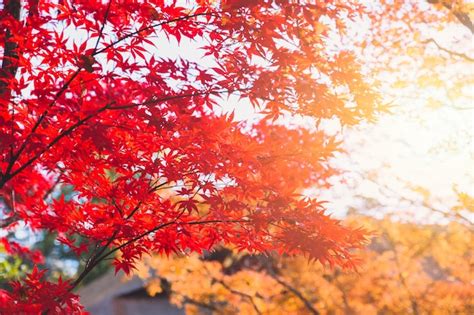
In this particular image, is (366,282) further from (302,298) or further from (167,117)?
(167,117)

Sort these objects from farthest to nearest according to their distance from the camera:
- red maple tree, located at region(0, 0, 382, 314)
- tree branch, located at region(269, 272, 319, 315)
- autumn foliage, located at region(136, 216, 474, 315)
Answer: tree branch, located at region(269, 272, 319, 315) → autumn foliage, located at region(136, 216, 474, 315) → red maple tree, located at region(0, 0, 382, 314)

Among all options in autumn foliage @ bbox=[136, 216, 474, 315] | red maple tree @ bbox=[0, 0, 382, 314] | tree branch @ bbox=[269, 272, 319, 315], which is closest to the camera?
red maple tree @ bbox=[0, 0, 382, 314]

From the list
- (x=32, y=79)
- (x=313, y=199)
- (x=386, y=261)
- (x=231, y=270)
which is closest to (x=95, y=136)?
(x=32, y=79)

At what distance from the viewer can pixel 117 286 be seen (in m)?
16.1

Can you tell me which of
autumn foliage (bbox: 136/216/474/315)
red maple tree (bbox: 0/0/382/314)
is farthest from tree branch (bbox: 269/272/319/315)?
red maple tree (bbox: 0/0/382/314)

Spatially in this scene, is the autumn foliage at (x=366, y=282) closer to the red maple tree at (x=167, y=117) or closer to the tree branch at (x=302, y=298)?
the tree branch at (x=302, y=298)

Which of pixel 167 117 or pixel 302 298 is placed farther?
pixel 302 298

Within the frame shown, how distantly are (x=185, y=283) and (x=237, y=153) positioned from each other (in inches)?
285

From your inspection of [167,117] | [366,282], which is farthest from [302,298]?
[167,117]

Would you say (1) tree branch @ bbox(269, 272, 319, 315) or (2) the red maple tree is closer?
(2) the red maple tree

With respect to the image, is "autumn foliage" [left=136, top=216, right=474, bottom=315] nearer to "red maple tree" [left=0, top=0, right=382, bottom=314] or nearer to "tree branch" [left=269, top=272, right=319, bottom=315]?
"tree branch" [left=269, top=272, right=319, bottom=315]

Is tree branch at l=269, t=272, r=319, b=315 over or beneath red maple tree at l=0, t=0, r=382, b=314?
beneath

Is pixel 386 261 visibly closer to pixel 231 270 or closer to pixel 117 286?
pixel 231 270

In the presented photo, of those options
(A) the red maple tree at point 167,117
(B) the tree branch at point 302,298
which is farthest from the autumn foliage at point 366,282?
(A) the red maple tree at point 167,117
